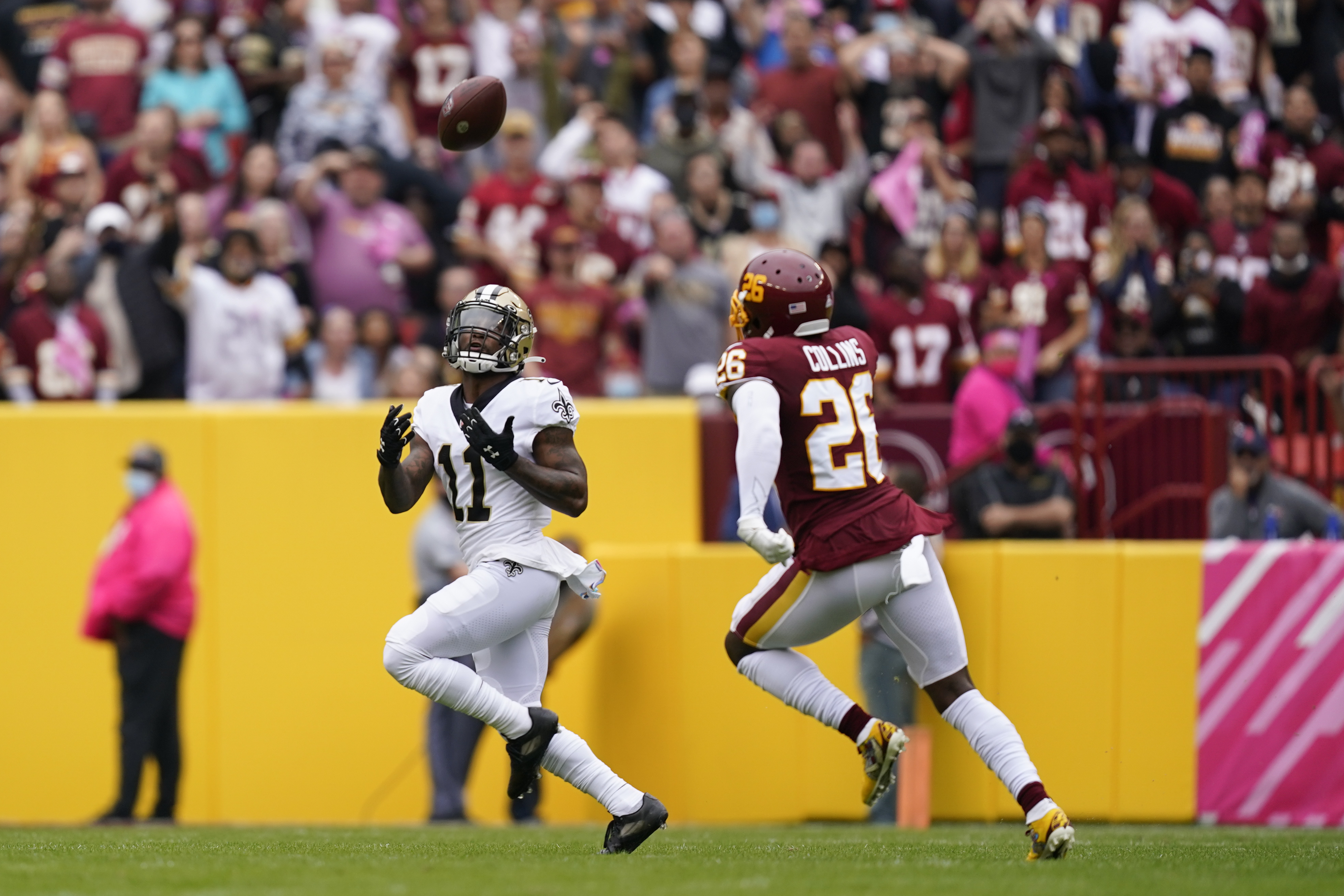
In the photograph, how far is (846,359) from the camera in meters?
6.71

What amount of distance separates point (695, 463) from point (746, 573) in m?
1.07

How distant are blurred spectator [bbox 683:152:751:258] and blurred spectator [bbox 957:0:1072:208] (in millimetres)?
1942

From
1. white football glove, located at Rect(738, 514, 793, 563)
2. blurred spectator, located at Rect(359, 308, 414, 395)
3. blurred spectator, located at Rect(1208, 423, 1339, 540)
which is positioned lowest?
blurred spectator, located at Rect(1208, 423, 1339, 540)

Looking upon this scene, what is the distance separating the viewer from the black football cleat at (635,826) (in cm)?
630

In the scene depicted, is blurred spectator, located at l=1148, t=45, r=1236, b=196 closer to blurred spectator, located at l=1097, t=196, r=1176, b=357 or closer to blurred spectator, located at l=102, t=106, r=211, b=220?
blurred spectator, located at l=1097, t=196, r=1176, b=357

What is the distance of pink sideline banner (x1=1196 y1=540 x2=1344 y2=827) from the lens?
9.52m

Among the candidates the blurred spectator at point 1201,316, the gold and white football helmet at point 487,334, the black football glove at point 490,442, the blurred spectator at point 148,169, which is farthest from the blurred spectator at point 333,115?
the black football glove at point 490,442

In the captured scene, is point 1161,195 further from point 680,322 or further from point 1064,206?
point 680,322

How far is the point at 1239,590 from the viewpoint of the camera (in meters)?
9.77

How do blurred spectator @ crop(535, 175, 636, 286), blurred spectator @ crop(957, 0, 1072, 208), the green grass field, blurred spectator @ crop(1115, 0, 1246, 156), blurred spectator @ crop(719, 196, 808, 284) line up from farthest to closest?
blurred spectator @ crop(1115, 0, 1246, 156) → blurred spectator @ crop(957, 0, 1072, 208) → blurred spectator @ crop(535, 175, 636, 286) → blurred spectator @ crop(719, 196, 808, 284) → the green grass field

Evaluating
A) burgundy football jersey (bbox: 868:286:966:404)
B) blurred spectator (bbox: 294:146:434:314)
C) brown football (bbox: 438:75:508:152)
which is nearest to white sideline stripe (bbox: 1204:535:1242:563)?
burgundy football jersey (bbox: 868:286:966:404)

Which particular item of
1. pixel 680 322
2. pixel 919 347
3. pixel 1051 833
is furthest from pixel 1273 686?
pixel 680 322

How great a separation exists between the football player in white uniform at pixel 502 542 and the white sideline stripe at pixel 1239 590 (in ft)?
14.4

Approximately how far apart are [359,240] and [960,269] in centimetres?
392
